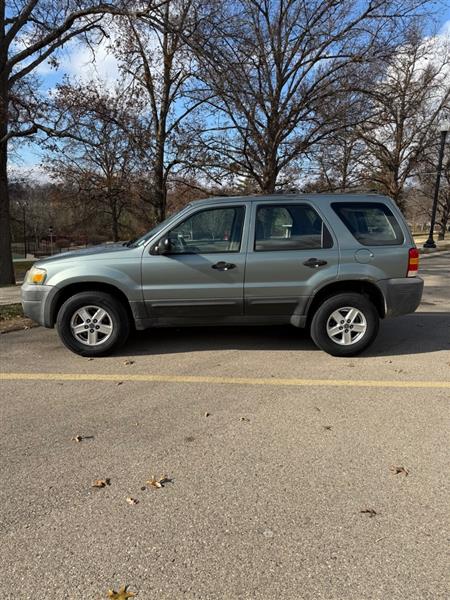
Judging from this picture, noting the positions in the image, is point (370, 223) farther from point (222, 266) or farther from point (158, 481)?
point (158, 481)

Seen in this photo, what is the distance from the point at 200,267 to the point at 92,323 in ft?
4.70

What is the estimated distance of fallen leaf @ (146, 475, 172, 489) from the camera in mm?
2811

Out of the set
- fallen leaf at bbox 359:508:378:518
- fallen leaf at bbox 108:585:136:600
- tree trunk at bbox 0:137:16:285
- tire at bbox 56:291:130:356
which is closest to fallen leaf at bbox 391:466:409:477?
fallen leaf at bbox 359:508:378:518

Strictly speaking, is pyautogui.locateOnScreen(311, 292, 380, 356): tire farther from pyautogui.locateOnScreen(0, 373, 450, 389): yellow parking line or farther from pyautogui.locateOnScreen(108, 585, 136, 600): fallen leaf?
pyautogui.locateOnScreen(108, 585, 136, 600): fallen leaf

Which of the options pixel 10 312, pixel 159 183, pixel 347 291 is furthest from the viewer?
pixel 159 183

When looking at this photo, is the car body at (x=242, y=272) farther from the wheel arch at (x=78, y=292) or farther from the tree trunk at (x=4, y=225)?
the tree trunk at (x=4, y=225)

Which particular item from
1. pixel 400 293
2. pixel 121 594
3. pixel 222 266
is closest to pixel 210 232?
pixel 222 266

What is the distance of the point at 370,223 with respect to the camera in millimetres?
5367

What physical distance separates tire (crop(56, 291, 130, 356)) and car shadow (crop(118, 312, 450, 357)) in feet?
1.06

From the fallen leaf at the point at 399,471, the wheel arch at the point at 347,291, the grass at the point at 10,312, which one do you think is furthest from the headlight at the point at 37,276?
the fallen leaf at the point at 399,471

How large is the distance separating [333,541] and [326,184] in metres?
19.1

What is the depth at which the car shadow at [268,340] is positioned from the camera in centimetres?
567

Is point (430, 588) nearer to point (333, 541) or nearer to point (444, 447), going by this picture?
point (333, 541)

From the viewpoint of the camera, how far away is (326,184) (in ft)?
65.3
